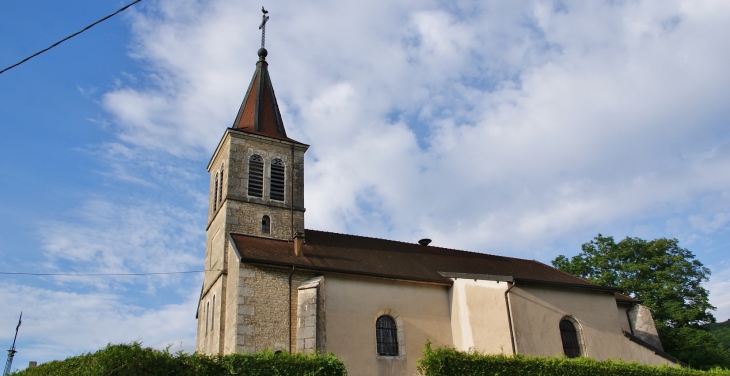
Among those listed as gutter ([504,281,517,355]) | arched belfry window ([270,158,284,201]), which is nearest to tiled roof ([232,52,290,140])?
arched belfry window ([270,158,284,201])

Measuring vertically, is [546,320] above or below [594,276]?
below

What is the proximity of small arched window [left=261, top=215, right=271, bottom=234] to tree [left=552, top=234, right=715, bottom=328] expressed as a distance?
2078cm

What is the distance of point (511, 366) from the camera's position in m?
16.6

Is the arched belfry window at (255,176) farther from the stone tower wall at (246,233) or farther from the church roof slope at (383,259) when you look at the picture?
the church roof slope at (383,259)

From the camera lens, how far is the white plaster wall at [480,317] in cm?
2011

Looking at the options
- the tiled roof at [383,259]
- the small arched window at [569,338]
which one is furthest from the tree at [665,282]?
the small arched window at [569,338]

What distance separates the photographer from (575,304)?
22109mm

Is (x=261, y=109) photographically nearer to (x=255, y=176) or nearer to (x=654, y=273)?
(x=255, y=176)

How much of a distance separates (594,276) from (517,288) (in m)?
16.8

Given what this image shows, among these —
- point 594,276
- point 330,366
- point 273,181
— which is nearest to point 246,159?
point 273,181

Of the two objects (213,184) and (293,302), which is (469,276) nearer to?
(293,302)

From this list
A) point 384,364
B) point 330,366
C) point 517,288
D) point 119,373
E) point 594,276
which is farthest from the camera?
point 594,276

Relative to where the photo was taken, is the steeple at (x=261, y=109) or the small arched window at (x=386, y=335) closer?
the small arched window at (x=386, y=335)

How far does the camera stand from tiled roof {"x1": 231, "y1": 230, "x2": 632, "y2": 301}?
20.4 m
